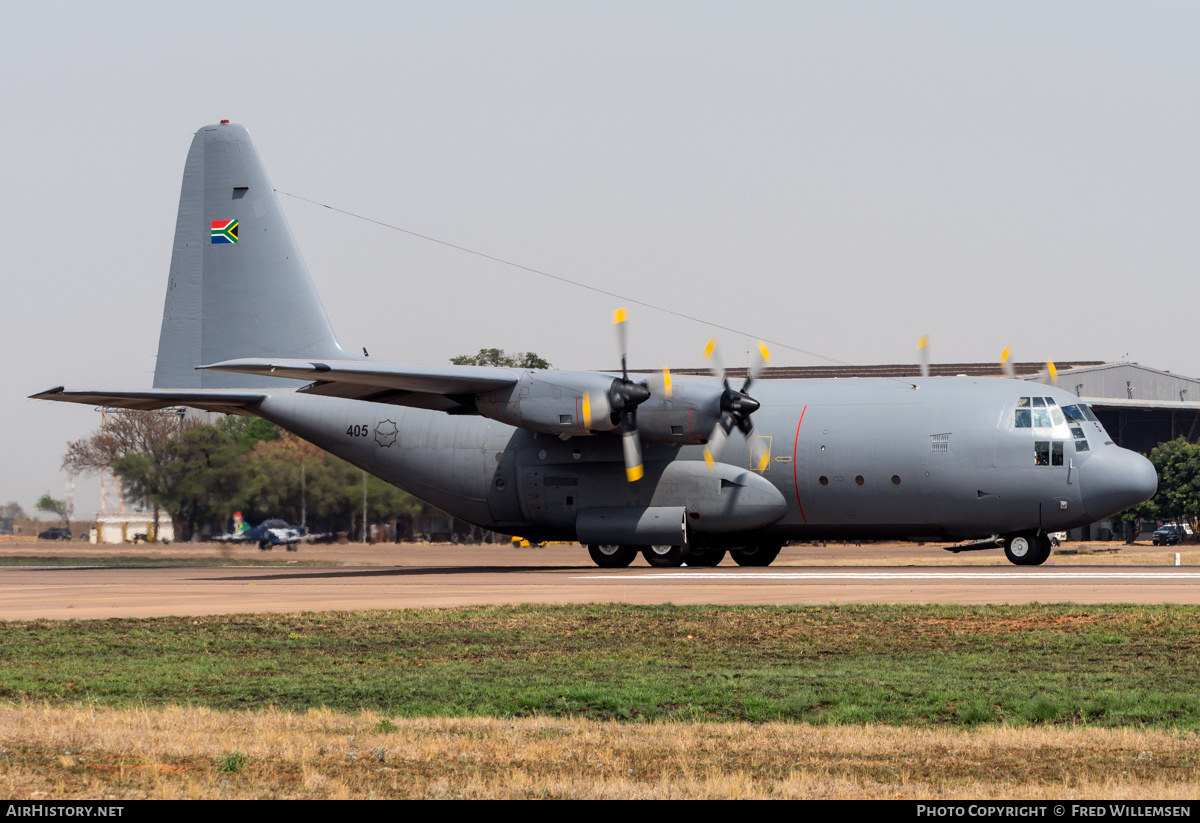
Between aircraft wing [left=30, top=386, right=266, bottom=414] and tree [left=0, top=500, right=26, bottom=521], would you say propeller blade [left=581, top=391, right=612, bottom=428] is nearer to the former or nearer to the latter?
aircraft wing [left=30, top=386, right=266, bottom=414]

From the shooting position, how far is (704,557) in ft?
127

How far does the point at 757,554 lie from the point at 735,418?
618 centimetres

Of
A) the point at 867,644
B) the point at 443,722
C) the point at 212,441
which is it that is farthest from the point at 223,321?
the point at 443,722

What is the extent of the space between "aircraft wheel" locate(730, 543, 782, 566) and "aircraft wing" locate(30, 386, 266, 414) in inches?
600

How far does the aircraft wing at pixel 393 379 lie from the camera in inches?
1260

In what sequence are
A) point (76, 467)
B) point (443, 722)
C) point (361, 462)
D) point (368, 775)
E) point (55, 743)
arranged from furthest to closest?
point (76, 467)
point (361, 462)
point (443, 722)
point (55, 743)
point (368, 775)

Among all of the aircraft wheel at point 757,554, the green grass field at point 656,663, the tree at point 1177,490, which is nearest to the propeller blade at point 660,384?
the aircraft wheel at point 757,554

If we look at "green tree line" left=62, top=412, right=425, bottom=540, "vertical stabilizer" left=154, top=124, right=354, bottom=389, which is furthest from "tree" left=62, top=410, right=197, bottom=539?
"vertical stabilizer" left=154, top=124, right=354, bottom=389

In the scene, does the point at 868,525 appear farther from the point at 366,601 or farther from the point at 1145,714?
the point at 1145,714

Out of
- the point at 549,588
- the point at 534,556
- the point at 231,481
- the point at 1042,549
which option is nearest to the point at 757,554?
the point at 1042,549

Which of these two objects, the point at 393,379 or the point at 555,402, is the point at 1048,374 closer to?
the point at 555,402

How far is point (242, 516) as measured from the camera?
195 feet

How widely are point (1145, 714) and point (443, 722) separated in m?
6.32

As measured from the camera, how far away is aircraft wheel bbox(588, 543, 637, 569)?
3766 centimetres
